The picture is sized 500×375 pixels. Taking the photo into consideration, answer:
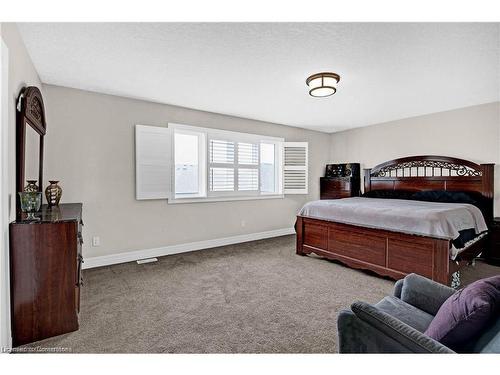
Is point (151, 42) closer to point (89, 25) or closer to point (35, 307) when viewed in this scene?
point (89, 25)

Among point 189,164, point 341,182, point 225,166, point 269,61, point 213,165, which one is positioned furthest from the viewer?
point 341,182

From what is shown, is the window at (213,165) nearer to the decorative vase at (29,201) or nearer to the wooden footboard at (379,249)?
the wooden footboard at (379,249)

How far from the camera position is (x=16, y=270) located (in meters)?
1.91

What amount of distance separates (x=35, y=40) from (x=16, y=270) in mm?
1917

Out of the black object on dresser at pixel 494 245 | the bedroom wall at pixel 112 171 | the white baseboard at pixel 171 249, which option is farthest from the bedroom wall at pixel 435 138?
the bedroom wall at pixel 112 171

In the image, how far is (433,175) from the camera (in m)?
4.66

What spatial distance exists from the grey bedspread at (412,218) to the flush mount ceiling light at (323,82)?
1.56 metres

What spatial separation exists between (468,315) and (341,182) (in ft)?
16.1

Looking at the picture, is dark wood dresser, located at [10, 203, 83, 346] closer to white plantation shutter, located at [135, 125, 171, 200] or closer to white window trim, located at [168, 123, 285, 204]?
white plantation shutter, located at [135, 125, 171, 200]

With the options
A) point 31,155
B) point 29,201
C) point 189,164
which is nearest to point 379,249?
point 189,164

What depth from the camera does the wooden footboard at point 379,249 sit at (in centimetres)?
278

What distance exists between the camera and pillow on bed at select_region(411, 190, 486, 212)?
4039mm

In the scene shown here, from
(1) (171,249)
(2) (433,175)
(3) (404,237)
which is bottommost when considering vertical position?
(1) (171,249)

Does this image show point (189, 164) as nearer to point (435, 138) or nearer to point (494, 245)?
point (435, 138)
